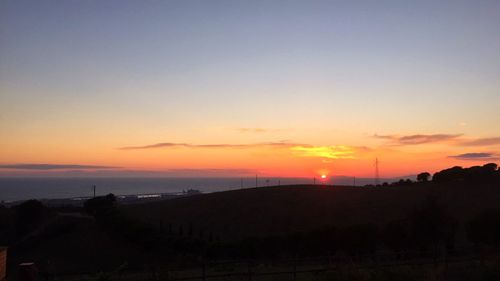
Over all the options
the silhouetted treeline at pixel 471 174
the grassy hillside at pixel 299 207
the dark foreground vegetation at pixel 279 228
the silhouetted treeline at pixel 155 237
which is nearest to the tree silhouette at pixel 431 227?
the dark foreground vegetation at pixel 279 228

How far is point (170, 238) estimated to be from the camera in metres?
48.4

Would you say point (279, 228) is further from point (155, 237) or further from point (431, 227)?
point (431, 227)

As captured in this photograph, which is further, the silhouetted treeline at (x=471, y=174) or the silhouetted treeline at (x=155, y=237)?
the silhouetted treeline at (x=471, y=174)

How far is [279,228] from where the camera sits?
59094 mm

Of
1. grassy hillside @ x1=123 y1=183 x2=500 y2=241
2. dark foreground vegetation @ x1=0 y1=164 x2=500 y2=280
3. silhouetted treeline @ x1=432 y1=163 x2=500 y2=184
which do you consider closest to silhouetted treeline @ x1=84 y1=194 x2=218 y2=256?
dark foreground vegetation @ x1=0 y1=164 x2=500 y2=280

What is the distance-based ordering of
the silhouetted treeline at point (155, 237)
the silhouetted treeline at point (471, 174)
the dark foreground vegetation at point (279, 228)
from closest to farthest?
the dark foreground vegetation at point (279, 228), the silhouetted treeline at point (155, 237), the silhouetted treeline at point (471, 174)

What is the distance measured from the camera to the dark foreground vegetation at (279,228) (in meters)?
37.6

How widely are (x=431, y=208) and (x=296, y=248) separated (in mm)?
10729

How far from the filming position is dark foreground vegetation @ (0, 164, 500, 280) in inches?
1481

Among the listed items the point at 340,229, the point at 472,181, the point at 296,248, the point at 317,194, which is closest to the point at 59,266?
the point at 296,248

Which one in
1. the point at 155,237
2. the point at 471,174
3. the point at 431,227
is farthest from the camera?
the point at 471,174

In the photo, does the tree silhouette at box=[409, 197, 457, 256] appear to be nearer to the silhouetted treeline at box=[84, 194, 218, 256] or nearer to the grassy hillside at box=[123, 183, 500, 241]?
the silhouetted treeline at box=[84, 194, 218, 256]

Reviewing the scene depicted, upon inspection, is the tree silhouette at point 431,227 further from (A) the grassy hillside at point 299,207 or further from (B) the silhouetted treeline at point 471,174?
(B) the silhouetted treeline at point 471,174

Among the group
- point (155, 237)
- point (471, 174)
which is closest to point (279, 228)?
Result: point (155, 237)
